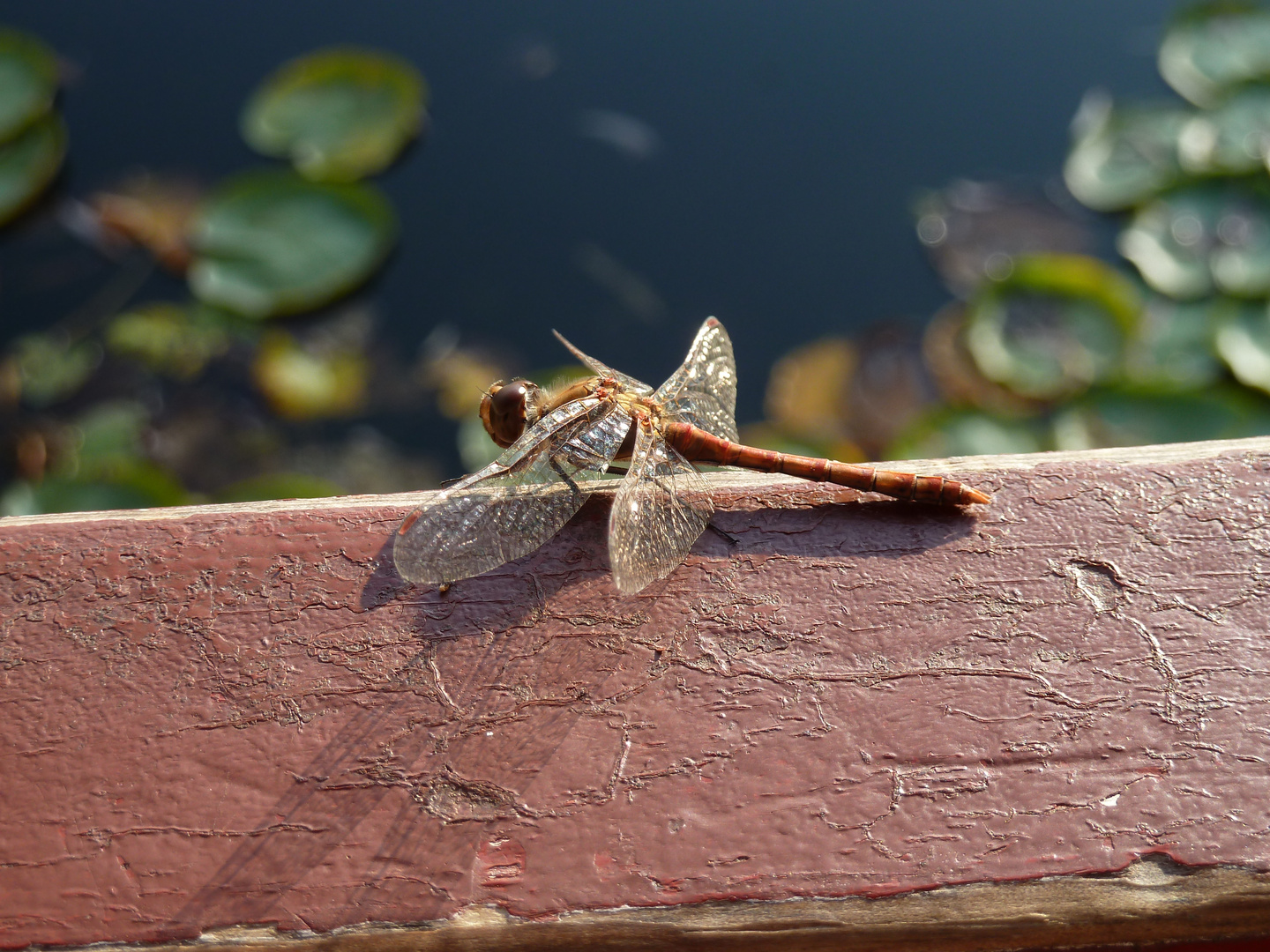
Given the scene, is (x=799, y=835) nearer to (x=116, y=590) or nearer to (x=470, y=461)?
(x=116, y=590)

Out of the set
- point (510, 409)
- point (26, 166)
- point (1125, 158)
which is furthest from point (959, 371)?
point (26, 166)

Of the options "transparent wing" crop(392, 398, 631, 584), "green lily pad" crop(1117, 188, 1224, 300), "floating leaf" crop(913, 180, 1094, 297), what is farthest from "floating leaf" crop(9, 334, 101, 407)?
"green lily pad" crop(1117, 188, 1224, 300)

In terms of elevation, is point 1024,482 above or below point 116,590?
above

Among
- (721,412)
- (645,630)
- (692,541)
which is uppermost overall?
(721,412)

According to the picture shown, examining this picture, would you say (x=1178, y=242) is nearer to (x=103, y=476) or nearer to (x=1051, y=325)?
(x=1051, y=325)

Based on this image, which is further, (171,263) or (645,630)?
(171,263)

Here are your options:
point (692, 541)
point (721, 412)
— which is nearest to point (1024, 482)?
point (692, 541)
